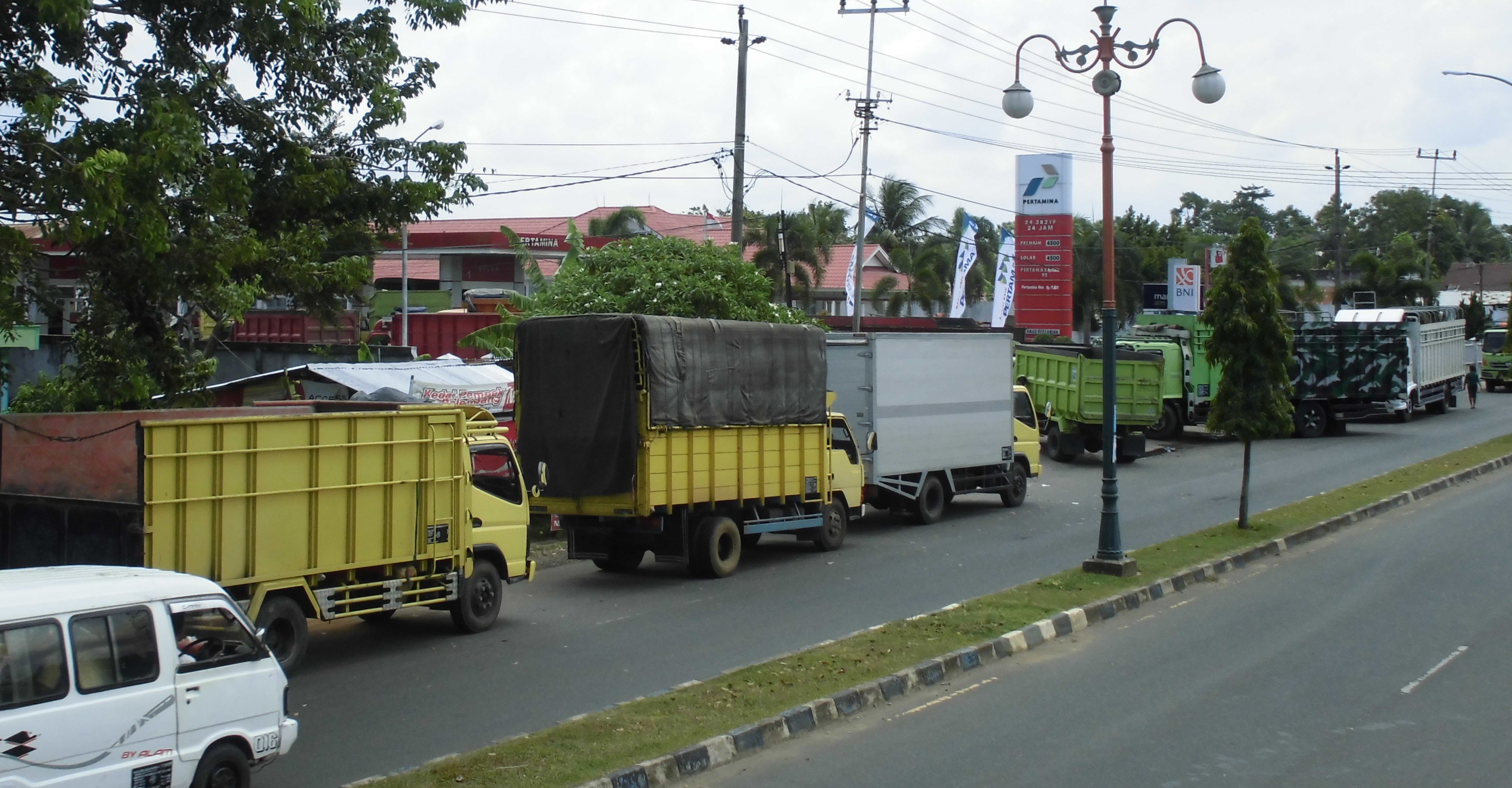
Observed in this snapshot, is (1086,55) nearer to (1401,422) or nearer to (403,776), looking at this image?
(403,776)

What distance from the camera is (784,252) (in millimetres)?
42031

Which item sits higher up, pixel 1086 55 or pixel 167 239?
pixel 1086 55

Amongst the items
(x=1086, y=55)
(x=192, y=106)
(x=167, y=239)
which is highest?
(x=1086, y=55)

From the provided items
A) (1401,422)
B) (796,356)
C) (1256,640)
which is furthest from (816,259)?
(1256,640)

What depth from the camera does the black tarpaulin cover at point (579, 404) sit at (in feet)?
47.1

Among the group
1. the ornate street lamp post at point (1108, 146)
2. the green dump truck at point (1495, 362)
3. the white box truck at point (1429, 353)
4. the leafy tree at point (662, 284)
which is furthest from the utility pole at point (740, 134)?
the green dump truck at point (1495, 362)

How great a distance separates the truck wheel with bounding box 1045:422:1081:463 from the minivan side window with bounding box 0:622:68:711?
25896mm

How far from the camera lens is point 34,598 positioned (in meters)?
5.89

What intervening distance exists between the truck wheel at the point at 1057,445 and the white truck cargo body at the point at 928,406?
8.11 metres

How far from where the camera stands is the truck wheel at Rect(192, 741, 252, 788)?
21.5 feet

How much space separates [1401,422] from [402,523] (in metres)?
36.8

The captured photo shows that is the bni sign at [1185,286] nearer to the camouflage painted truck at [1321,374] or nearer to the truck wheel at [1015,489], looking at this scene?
the camouflage painted truck at [1321,374]

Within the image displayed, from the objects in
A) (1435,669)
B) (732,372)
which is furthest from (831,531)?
(1435,669)

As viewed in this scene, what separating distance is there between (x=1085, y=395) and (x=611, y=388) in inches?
659
